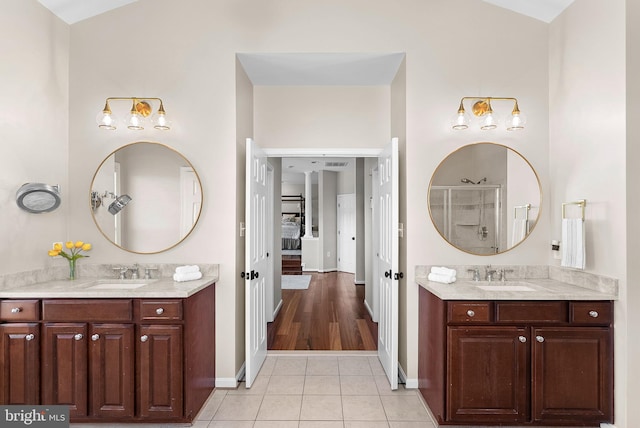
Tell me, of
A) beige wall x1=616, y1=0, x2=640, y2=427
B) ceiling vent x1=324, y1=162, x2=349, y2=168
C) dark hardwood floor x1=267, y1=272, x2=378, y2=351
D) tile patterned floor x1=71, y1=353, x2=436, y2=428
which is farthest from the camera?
ceiling vent x1=324, y1=162, x2=349, y2=168

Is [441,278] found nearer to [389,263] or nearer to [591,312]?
[389,263]

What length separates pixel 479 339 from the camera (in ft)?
7.52

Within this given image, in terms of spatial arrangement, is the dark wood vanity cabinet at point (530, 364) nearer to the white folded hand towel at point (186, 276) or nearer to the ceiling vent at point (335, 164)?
the white folded hand towel at point (186, 276)

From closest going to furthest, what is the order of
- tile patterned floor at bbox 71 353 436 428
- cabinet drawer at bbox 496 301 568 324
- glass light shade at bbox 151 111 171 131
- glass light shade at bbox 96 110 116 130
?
cabinet drawer at bbox 496 301 568 324, tile patterned floor at bbox 71 353 436 428, glass light shade at bbox 96 110 116 130, glass light shade at bbox 151 111 171 131

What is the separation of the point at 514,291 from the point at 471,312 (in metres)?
0.38

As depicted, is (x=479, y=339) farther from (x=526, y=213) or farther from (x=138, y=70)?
(x=138, y=70)

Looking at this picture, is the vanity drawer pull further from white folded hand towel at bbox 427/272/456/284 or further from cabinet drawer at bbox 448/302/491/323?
white folded hand towel at bbox 427/272/456/284

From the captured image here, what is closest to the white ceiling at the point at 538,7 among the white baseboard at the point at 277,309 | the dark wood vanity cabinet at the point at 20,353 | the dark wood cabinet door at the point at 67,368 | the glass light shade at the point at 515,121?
the glass light shade at the point at 515,121

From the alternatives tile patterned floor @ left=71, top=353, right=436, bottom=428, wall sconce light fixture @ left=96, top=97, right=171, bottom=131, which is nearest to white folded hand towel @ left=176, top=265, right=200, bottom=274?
tile patterned floor @ left=71, top=353, right=436, bottom=428

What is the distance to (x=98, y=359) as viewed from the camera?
90.5 inches

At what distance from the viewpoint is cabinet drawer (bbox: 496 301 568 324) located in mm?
2281

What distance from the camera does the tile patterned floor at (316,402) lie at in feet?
7.97

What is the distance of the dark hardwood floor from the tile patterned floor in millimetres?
527

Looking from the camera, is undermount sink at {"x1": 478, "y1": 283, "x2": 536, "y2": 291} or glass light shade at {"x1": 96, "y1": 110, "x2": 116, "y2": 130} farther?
glass light shade at {"x1": 96, "y1": 110, "x2": 116, "y2": 130}
